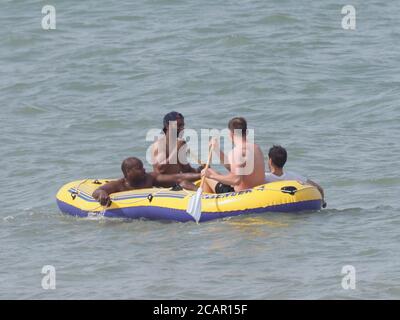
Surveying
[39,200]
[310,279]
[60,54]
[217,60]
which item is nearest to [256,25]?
[217,60]

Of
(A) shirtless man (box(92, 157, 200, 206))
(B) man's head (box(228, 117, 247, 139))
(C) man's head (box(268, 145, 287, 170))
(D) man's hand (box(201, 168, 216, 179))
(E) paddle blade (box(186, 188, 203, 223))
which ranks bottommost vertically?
(E) paddle blade (box(186, 188, 203, 223))

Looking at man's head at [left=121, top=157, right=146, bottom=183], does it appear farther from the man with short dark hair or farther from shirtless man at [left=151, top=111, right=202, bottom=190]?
the man with short dark hair

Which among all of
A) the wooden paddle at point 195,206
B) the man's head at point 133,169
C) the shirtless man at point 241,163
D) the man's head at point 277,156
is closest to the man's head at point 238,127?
the shirtless man at point 241,163

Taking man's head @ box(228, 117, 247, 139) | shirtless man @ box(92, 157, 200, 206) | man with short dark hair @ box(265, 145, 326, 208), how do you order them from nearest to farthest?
man's head @ box(228, 117, 247, 139), man with short dark hair @ box(265, 145, 326, 208), shirtless man @ box(92, 157, 200, 206)

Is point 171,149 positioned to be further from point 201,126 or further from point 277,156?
point 201,126

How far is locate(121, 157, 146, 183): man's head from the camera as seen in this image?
11.5m

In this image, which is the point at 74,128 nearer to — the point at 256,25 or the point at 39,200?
the point at 39,200

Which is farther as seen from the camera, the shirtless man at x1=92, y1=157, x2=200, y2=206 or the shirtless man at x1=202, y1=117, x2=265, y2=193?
the shirtless man at x1=92, y1=157, x2=200, y2=206

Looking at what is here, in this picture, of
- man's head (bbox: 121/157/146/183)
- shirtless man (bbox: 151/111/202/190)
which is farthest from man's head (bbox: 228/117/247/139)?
man's head (bbox: 121/157/146/183)

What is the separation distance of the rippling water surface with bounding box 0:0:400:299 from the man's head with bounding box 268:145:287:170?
0.65 m

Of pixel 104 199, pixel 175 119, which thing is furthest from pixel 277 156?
pixel 104 199

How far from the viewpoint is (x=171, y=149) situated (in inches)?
460

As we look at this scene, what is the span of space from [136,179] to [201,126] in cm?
512

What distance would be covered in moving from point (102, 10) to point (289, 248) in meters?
14.7
